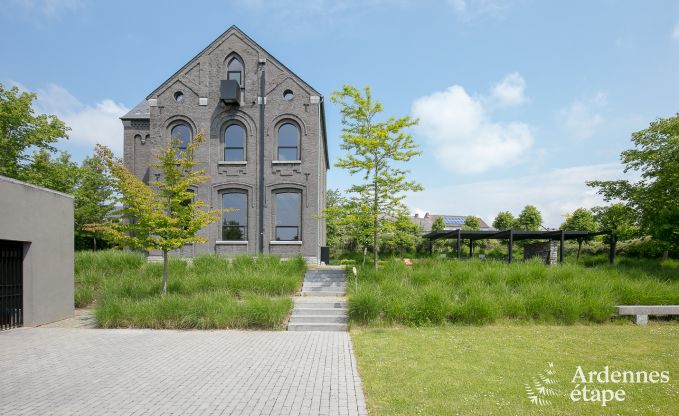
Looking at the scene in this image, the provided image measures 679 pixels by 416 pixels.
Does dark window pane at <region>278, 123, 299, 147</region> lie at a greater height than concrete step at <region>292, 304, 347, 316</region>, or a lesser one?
greater

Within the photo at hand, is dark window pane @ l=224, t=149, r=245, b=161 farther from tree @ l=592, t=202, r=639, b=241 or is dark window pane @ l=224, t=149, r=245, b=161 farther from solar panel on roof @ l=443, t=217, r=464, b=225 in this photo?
solar panel on roof @ l=443, t=217, r=464, b=225

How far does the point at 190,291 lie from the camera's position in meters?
12.1

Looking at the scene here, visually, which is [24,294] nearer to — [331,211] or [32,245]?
[32,245]

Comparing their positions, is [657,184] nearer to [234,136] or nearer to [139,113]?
[234,136]

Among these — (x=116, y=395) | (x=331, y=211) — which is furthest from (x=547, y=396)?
(x=331, y=211)

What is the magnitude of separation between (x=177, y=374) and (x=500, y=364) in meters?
5.71

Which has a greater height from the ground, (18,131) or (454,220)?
(18,131)

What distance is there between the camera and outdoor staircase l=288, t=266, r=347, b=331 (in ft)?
32.9

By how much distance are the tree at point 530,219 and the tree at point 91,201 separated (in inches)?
1387

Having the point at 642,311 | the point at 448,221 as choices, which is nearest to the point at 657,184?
the point at 642,311

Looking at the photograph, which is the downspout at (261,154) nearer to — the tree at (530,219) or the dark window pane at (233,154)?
the dark window pane at (233,154)

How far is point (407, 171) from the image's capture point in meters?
14.5

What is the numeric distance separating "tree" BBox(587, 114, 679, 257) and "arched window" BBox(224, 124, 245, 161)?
61.3ft

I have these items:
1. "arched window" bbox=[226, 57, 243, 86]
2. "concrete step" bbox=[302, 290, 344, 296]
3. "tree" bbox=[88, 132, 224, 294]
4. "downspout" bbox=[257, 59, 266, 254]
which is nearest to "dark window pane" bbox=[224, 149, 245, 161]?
"downspout" bbox=[257, 59, 266, 254]
